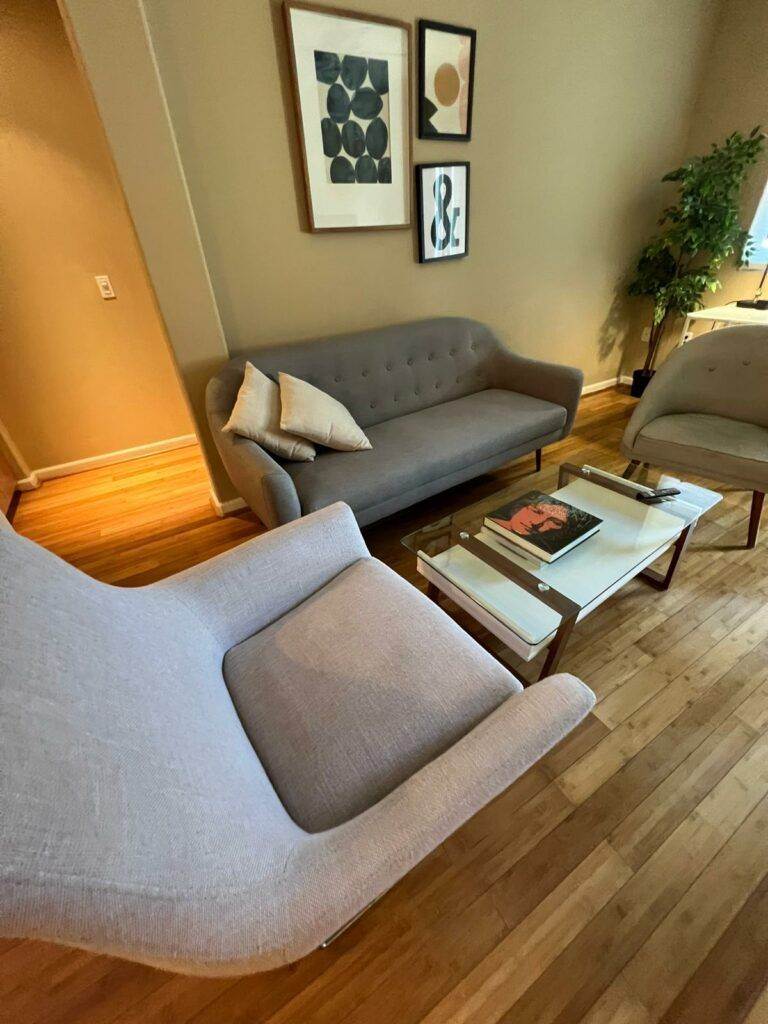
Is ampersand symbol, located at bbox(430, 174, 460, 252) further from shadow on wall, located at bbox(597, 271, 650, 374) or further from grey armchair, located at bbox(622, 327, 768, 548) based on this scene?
shadow on wall, located at bbox(597, 271, 650, 374)

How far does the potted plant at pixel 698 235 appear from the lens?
258cm

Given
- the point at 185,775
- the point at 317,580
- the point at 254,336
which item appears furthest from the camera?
the point at 254,336

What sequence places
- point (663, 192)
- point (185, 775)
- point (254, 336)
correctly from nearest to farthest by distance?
point (185, 775) → point (254, 336) → point (663, 192)

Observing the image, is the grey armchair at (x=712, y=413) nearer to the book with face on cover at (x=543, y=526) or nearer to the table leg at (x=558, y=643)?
the book with face on cover at (x=543, y=526)

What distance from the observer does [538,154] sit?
2410 mm

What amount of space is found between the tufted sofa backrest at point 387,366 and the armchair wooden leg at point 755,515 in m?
1.42

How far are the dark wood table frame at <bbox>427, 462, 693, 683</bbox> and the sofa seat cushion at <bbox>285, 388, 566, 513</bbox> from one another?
0.45m

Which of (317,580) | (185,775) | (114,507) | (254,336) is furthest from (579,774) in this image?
(114,507)

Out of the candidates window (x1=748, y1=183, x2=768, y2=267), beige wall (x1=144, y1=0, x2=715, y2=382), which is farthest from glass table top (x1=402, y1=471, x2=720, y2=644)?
window (x1=748, y1=183, x2=768, y2=267)

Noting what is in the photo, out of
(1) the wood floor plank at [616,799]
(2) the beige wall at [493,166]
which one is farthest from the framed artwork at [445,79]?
(1) the wood floor plank at [616,799]

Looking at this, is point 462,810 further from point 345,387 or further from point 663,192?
point 663,192

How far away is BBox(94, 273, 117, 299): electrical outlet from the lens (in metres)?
2.39

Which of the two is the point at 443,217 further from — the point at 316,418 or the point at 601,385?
the point at 601,385

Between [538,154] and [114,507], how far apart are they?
324 cm
